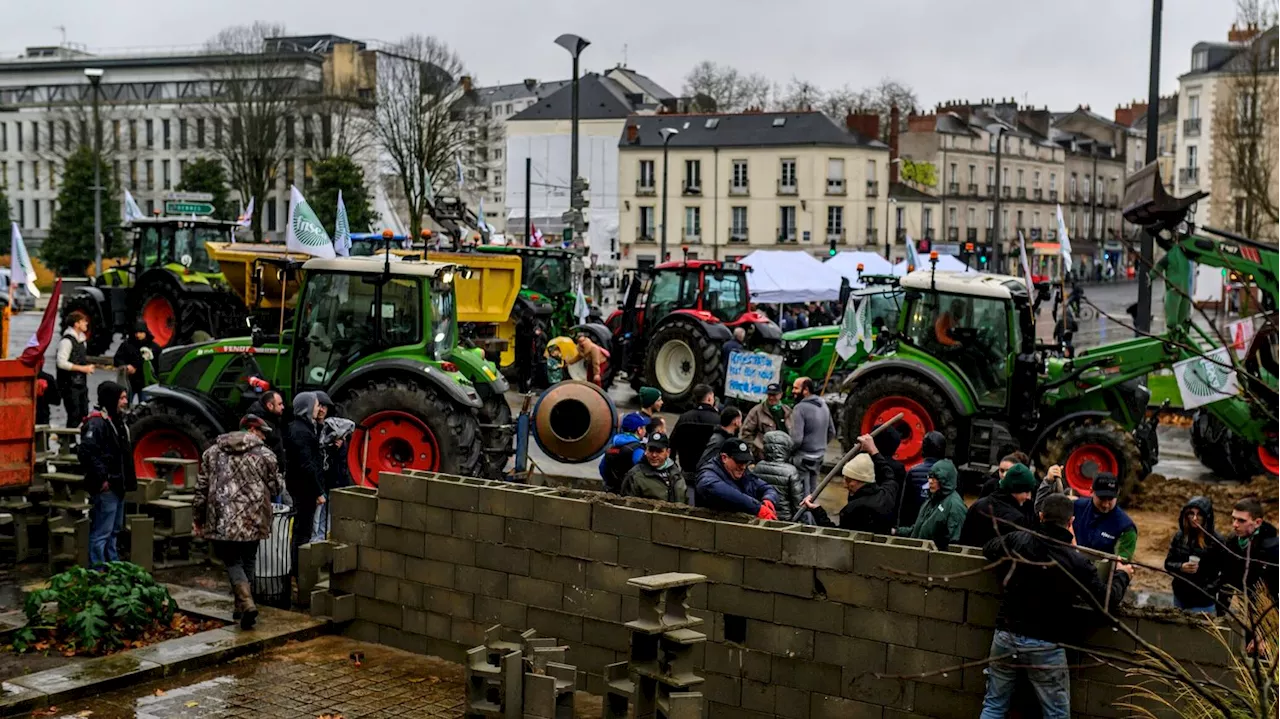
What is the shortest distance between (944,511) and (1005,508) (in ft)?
4.60

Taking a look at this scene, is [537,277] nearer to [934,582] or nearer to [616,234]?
[934,582]

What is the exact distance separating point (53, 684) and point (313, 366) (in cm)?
569

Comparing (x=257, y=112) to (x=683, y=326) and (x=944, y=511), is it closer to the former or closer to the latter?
(x=683, y=326)

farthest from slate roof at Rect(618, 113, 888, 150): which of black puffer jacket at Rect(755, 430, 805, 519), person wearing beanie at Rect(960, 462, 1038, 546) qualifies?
person wearing beanie at Rect(960, 462, 1038, 546)

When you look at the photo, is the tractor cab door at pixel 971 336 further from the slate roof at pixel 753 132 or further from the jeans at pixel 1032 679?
the slate roof at pixel 753 132

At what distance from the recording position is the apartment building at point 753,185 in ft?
221

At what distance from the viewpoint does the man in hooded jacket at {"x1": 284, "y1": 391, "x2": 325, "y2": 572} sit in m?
11.4

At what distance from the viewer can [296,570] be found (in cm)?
1168

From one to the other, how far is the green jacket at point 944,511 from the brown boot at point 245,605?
15.0 feet

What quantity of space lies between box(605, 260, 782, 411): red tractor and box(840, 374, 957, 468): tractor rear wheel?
5447mm

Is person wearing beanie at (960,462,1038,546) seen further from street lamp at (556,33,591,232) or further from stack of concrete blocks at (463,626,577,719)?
street lamp at (556,33,591,232)

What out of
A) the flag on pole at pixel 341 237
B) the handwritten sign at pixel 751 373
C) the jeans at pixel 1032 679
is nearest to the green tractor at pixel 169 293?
the handwritten sign at pixel 751 373

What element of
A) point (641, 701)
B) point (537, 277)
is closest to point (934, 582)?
point (641, 701)

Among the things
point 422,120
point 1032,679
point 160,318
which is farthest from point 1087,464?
point 422,120
